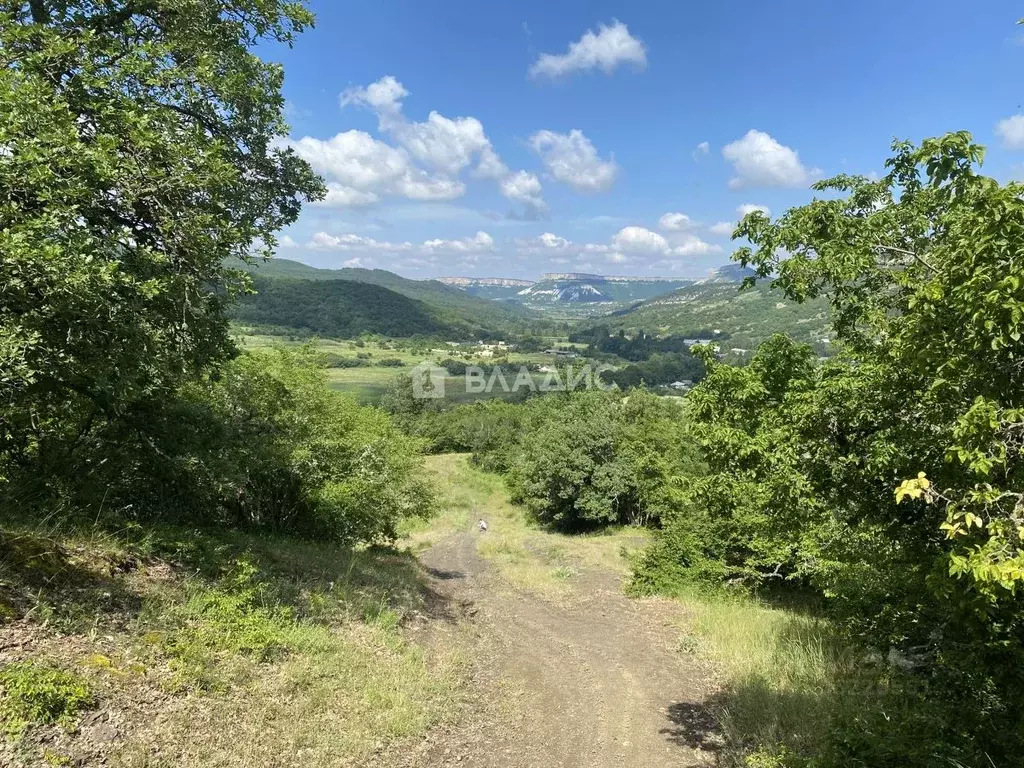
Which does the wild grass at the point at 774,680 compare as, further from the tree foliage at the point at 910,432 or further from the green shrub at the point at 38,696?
the green shrub at the point at 38,696

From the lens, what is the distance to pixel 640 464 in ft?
116

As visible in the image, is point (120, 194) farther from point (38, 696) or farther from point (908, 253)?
point (908, 253)

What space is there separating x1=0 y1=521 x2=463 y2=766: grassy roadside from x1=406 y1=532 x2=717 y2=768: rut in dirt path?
867 mm

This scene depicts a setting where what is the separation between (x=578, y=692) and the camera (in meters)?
10.8

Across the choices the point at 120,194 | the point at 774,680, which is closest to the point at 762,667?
the point at 774,680

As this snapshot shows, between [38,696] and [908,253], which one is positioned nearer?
[38,696]

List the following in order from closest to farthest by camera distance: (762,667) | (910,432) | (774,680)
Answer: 1. (910,432)
2. (774,680)
3. (762,667)

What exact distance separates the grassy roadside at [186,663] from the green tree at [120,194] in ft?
8.04

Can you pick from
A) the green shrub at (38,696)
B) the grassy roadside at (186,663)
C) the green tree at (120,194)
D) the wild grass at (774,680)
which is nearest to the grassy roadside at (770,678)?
the wild grass at (774,680)

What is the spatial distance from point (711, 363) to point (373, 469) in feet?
45.4

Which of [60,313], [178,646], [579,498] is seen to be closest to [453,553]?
[579,498]

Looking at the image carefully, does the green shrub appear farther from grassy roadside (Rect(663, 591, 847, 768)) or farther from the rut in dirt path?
grassy roadside (Rect(663, 591, 847, 768))

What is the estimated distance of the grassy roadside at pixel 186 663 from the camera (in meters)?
5.67

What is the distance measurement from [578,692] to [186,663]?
6.92 meters
